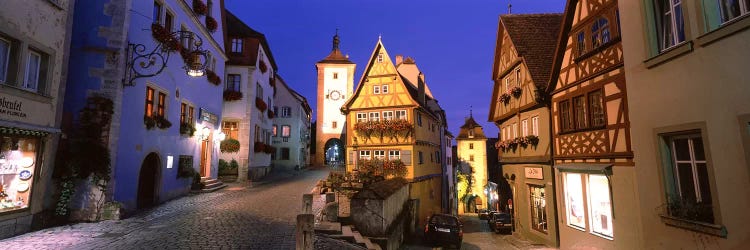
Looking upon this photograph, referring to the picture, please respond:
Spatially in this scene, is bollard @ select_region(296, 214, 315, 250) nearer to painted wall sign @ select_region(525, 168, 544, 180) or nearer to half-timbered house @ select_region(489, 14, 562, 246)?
half-timbered house @ select_region(489, 14, 562, 246)

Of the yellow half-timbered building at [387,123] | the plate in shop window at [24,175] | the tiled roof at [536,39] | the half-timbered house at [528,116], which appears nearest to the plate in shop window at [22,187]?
the plate in shop window at [24,175]

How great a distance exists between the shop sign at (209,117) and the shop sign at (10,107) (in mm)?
10153


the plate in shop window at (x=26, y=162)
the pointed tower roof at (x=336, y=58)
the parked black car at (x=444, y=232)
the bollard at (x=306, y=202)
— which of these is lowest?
the parked black car at (x=444, y=232)

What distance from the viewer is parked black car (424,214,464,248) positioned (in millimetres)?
16438

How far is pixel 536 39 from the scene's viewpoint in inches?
644

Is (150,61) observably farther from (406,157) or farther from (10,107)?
(406,157)

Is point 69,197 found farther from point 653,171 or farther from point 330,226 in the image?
point 653,171

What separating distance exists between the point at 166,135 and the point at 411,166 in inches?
566

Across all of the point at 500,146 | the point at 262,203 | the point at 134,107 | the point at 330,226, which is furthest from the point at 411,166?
the point at 134,107

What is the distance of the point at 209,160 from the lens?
20797mm

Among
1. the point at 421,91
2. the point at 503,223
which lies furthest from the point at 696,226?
the point at 421,91

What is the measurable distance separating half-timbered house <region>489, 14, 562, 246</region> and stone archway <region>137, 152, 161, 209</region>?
1476 centimetres

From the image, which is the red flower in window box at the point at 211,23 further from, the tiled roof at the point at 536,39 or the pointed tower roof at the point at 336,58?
the pointed tower roof at the point at 336,58

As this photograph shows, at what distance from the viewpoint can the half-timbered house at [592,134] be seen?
9.91m
